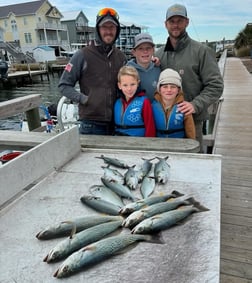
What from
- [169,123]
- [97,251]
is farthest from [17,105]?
[97,251]

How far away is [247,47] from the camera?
113ft

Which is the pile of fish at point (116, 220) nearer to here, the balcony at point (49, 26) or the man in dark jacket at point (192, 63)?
the man in dark jacket at point (192, 63)

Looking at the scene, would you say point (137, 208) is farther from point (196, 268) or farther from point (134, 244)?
point (196, 268)

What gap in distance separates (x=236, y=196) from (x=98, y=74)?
6.63 feet

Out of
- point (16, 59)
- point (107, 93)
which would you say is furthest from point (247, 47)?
point (107, 93)

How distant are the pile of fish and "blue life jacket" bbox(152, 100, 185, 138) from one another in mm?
1027

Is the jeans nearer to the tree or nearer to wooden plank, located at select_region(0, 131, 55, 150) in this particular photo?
wooden plank, located at select_region(0, 131, 55, 150)

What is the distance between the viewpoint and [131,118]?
2.82 metres

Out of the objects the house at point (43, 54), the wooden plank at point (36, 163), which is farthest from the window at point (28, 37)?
the wooden plank at point (36, 163)

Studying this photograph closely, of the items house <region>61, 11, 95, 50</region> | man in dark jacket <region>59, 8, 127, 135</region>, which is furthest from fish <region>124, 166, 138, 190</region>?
house <region>61, 11, 95, 50</region>

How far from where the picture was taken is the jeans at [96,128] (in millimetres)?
3102

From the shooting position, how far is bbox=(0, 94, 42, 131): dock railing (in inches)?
154

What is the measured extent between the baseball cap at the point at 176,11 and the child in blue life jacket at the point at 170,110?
1.75 ft

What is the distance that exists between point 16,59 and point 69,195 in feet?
150
